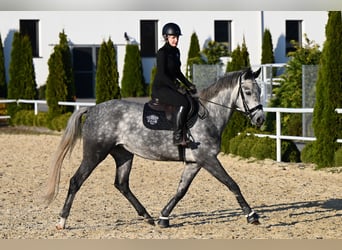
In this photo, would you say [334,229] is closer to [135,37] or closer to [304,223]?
[304,223]

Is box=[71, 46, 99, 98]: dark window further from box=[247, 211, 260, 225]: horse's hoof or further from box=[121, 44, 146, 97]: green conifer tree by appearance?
box=[247, 211, 260, 225]: horse's hoof

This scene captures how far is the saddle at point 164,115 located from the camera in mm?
7254

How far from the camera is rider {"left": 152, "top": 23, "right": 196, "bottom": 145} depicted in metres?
6.91

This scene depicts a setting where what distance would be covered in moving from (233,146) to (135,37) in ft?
54.9

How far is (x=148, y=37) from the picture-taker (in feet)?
104

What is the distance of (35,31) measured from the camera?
103ft

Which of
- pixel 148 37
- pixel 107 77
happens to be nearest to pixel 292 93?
pixel 107 77

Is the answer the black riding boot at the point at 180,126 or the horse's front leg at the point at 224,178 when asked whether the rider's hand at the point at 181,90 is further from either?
the horse's front leg at the point at 224,178

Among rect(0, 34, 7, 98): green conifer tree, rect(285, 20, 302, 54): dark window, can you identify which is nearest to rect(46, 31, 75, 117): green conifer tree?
rect(0, 34, 7, 98): green conifer tree

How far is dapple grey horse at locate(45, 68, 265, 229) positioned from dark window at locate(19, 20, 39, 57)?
24060 mm

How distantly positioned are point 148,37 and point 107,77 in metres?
9.90

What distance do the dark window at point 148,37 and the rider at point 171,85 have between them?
24125 mm

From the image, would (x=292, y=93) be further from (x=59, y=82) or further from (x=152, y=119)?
(x=152, y=119)

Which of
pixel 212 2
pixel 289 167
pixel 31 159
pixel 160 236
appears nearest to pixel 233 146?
pixel 289 167
